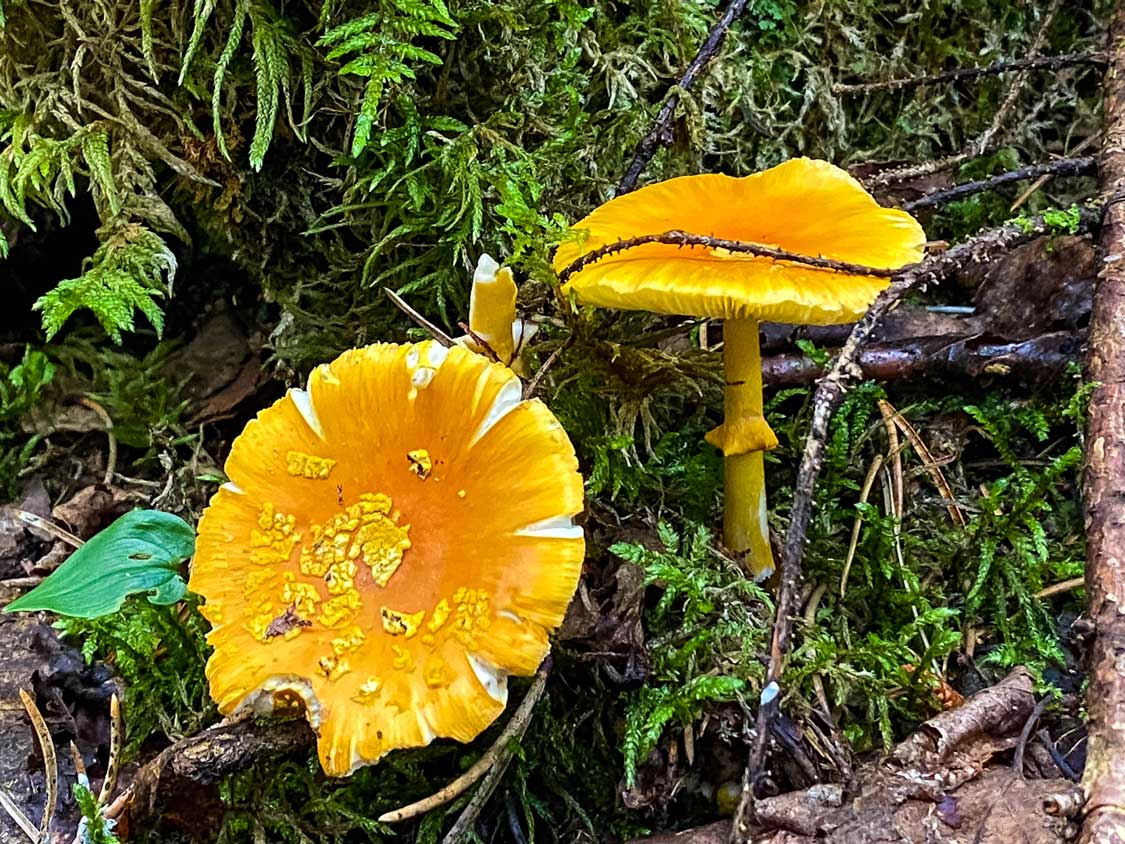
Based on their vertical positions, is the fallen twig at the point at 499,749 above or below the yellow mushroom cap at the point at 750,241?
below

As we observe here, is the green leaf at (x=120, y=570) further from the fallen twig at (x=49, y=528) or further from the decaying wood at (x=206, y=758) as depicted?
the fallen twig at (x=49, y=528)

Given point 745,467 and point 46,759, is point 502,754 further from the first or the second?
point 46,759

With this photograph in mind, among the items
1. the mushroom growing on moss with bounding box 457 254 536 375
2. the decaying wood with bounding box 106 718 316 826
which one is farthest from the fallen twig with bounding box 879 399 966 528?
the decaying wood with bounding box 106 718 316 826

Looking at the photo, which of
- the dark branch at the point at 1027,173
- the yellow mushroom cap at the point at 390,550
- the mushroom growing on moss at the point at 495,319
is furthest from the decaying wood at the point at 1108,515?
the mushroom growing on moss at the point at 495,319

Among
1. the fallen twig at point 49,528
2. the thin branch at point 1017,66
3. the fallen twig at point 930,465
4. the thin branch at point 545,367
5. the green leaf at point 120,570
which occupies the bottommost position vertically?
the fallen twig at point 930,465

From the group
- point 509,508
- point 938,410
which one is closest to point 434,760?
point 509,508

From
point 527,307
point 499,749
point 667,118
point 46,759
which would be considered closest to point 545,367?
point 527,307

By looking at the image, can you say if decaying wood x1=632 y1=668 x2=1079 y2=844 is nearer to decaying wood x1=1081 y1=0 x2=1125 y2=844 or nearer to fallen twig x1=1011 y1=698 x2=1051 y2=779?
fallen twig x1=1011 y1=698 x2=1051 y2=779
